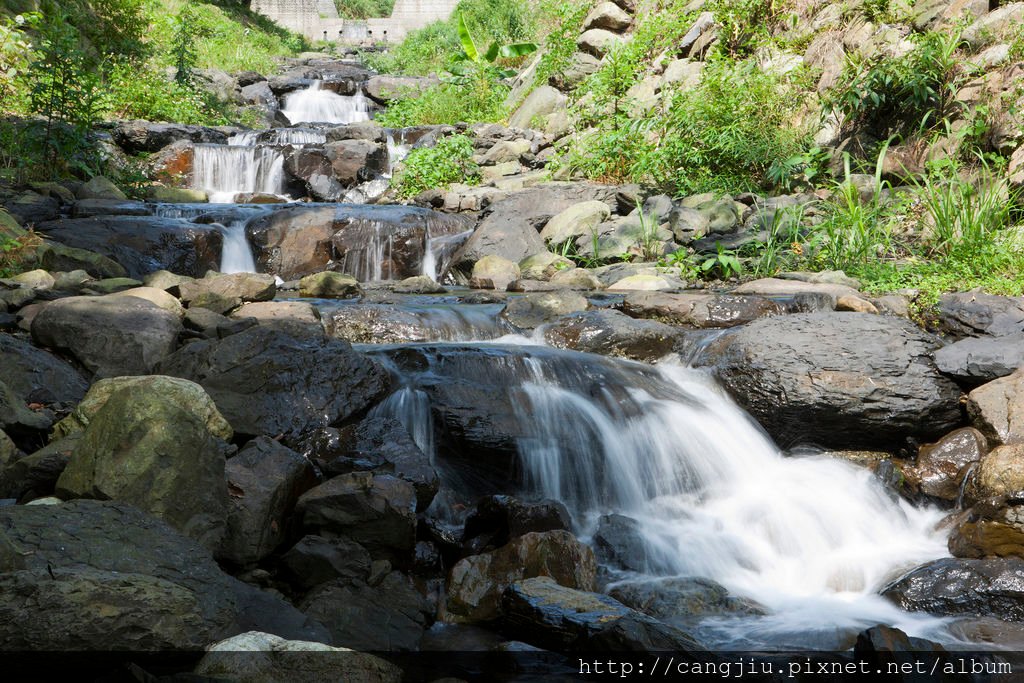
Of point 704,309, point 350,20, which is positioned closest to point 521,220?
point 704,309

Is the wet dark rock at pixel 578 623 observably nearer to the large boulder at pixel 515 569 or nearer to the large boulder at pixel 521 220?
the large boulder at pixel 515 569

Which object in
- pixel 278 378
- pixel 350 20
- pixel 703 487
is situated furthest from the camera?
pixel 350 20

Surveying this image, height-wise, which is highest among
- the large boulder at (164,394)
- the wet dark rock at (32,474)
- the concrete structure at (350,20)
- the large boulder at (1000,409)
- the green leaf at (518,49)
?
the concrete structure at (350,20)

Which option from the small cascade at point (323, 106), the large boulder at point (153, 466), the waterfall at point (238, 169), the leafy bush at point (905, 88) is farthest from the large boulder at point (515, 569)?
the small cascade at point (323, 106)

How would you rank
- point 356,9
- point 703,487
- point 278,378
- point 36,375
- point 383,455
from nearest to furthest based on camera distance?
point 383,455
point 36,375
point 278,378
point 703,487
point 356,9

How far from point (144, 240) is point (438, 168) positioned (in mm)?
5898

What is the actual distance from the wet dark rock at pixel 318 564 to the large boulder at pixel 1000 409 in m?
4.41

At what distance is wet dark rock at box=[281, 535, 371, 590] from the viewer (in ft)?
12.0

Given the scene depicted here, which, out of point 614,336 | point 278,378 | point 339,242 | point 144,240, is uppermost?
point 339,242

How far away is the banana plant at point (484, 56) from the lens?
58.4 ft

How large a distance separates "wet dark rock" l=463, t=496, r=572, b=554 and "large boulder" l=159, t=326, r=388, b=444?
45.8 inches

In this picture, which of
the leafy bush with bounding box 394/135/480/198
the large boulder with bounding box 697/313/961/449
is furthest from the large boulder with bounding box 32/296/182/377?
the leafy bush with bounding box 394/135/480/198

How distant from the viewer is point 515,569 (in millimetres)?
3912

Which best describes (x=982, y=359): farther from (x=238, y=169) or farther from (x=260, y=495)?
(x=238, y=169)
